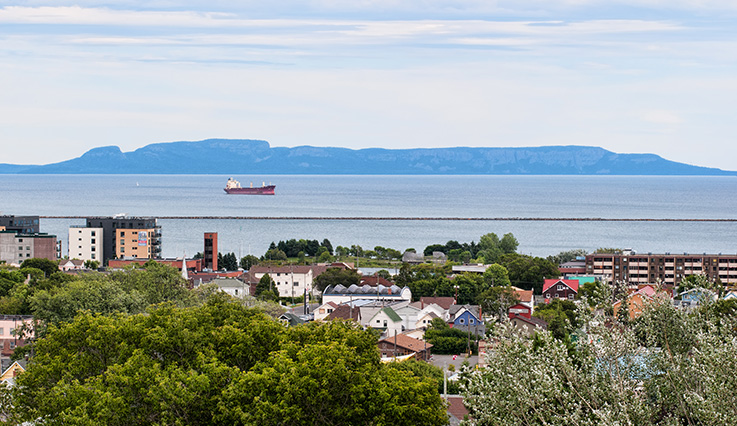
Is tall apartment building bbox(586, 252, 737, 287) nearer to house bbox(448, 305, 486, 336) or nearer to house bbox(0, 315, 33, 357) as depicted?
house bbox(448, 305, 486, 336)

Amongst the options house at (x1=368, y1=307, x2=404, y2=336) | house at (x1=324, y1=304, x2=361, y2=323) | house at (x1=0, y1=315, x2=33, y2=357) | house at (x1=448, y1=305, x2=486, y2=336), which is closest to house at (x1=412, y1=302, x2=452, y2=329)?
house at (x1=368, y1=307, x2=404, y2=336)

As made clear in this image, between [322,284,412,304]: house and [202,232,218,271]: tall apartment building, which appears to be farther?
[202,232,218,271]: tall apartment building

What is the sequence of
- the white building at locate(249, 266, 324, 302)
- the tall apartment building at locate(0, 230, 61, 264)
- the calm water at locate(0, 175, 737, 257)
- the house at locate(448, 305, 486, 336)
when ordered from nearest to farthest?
the house at locate(448, 305, 486, 336), the white building at locate(249, 266, 324, 302), the tall apartment building at locate(0, 230, 61, 264), the calm water at locate(0, 175, 737, 257)

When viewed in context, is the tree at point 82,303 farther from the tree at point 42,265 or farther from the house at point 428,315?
the tree at point 42,265

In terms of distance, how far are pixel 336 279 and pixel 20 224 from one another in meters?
39.0

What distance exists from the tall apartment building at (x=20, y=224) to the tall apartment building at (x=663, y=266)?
48.1 meters

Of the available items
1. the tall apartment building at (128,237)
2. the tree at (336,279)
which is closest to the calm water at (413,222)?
the tall apartment building at (128,237)

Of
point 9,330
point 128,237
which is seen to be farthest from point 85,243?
point 9,330

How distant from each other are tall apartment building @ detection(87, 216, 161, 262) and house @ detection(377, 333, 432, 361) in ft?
142

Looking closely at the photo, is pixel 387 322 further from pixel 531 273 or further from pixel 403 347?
pixel 531 273

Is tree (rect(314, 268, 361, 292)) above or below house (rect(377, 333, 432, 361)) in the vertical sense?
below

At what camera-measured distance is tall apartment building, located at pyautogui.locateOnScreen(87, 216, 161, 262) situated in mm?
70500

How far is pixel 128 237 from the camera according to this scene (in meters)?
70.6

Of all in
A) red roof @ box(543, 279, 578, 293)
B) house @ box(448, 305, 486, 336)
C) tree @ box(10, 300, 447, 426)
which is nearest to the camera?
tree @ box(10, 300, 447, 426)
